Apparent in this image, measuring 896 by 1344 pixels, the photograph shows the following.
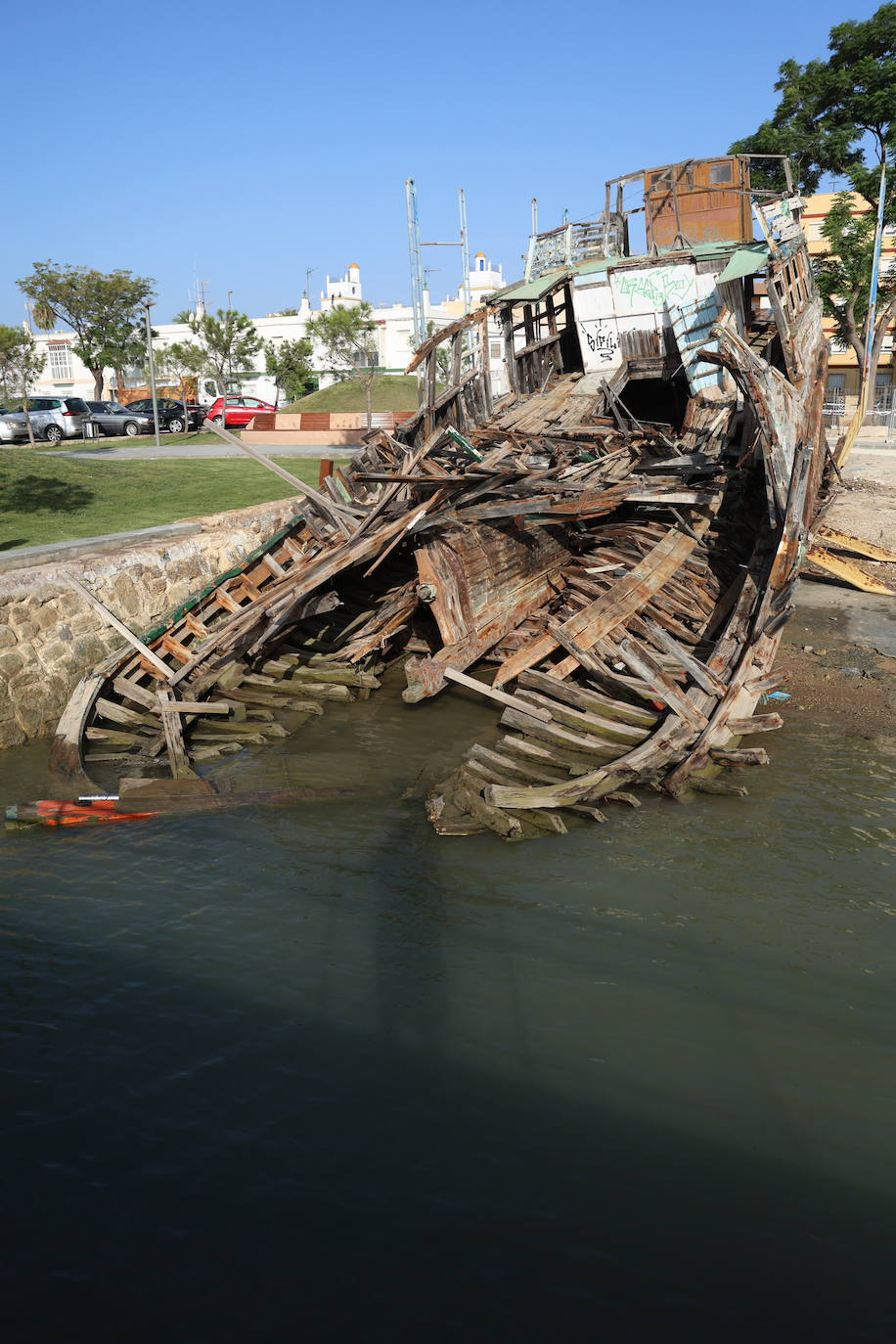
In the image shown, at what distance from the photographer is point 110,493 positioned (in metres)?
17.7

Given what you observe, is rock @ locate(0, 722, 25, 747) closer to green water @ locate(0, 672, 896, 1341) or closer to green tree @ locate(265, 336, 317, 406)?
green water @ locate(0, 672, 896, 1341)

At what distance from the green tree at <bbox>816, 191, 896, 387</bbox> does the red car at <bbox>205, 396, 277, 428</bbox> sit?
77.3 feet

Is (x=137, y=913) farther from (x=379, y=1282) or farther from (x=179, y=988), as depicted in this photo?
(x=379, y=1282)

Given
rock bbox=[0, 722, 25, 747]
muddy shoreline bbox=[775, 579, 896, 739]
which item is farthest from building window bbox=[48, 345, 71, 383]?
muddy shoreline bbox=[775, 579, 896, 739]

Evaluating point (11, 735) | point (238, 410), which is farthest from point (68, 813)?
point (238, 410)

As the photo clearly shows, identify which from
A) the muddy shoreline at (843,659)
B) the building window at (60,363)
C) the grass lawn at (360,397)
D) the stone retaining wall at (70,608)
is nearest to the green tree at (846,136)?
the grass lawn at (360,397)

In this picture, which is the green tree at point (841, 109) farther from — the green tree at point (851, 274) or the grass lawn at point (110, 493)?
the grass lawn at point (110, 493)

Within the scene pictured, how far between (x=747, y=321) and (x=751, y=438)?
4841mm

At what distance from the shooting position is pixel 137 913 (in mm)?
7387

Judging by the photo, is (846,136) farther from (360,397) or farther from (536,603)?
(536,603)

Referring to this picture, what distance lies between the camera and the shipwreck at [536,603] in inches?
373

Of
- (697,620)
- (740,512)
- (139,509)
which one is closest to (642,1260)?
(697,620)

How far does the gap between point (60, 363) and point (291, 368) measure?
3453cm

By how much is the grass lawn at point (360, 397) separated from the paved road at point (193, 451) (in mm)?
19211
